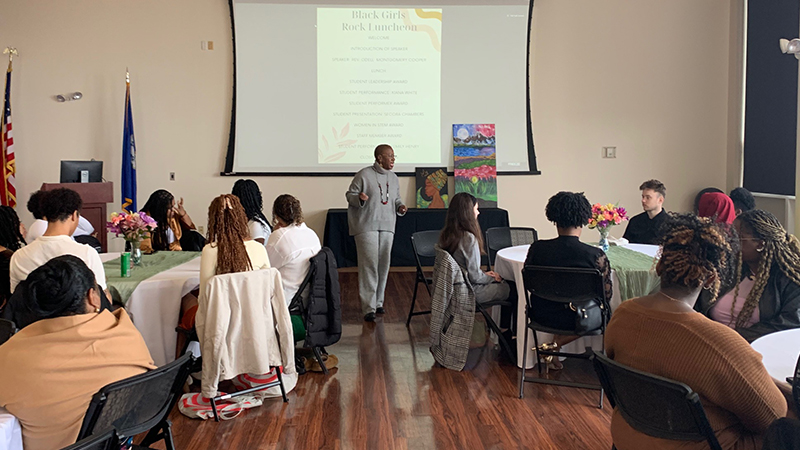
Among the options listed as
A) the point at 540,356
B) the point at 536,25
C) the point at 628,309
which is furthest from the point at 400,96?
the point at 628,309

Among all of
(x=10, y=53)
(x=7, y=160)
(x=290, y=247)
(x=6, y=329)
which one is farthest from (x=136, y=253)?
(x=10, y=53)

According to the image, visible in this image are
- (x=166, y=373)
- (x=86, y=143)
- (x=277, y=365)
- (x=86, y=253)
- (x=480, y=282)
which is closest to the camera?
(x=166, y=373)

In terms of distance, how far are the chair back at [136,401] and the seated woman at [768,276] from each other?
231 centimetres

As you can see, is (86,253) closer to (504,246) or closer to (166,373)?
(166,373)

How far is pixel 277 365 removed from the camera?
3.35 meters

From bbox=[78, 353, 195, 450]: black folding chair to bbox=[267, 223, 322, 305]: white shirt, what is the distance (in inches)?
64.1

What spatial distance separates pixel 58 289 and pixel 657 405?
180cm

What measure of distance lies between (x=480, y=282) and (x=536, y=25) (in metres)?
4.48

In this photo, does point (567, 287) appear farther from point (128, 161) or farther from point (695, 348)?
point (128, 161)

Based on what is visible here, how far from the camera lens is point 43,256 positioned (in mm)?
3062

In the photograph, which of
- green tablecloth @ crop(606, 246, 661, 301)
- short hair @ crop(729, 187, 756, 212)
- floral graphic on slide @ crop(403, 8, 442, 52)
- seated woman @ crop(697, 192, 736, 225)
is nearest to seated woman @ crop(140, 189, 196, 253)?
green tablecloth @ crop(606, 246, 661, 301)

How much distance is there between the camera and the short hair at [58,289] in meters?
1.85

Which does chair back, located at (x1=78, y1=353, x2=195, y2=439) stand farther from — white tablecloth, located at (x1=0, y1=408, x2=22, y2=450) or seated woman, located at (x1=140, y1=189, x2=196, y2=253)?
seated woman, located at (x1=140, y1=189, x2=196, y2=253)

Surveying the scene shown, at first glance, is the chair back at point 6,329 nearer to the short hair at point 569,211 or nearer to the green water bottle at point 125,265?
the green water bottle at point 125,265
